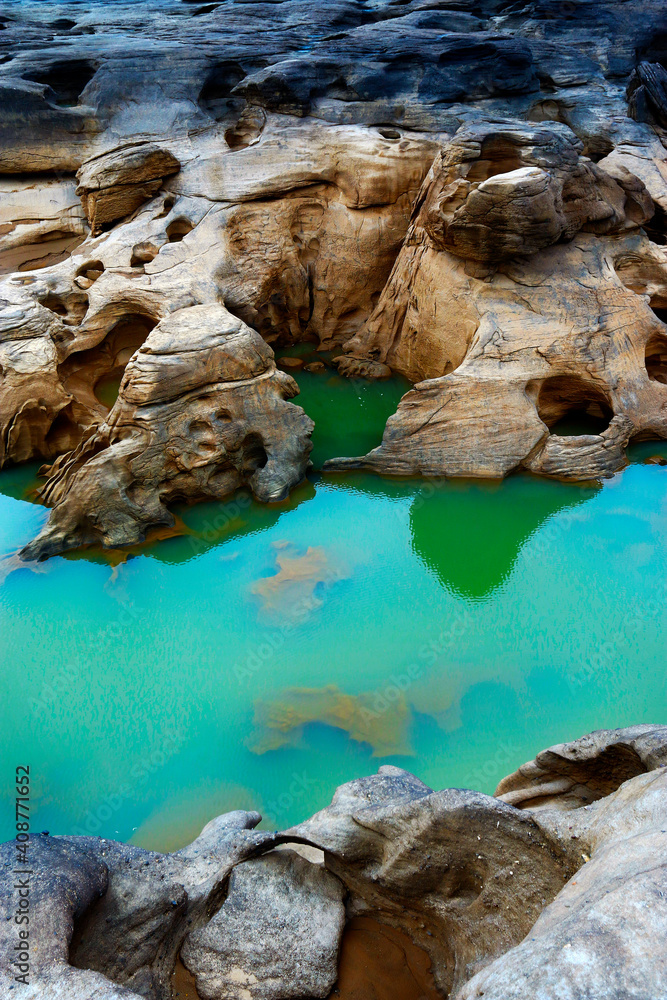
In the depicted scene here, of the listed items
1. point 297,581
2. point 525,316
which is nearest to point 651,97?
point 525,316

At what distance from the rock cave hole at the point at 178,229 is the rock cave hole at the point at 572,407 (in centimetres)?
487

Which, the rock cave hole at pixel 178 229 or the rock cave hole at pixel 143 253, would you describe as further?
the rock cave hole at pixel 178 229

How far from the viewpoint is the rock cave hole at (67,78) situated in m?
10.6

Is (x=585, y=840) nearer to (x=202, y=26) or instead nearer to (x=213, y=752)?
(x=213, y=752)

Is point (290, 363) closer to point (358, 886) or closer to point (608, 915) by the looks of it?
point (358, 886)

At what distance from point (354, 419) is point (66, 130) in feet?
20.6

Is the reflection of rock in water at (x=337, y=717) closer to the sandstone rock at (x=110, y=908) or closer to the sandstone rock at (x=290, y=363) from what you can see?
the sandstone rock at (x=110, y=908)

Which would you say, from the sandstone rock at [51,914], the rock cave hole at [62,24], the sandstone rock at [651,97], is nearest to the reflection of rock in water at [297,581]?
the sandstone rock at [51,914]

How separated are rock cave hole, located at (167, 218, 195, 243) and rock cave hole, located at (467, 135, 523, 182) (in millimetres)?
3527

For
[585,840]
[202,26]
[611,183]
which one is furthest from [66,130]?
[585,840]

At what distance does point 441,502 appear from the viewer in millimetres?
6922

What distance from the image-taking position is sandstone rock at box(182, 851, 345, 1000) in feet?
9.21

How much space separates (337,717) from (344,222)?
6.95 metres

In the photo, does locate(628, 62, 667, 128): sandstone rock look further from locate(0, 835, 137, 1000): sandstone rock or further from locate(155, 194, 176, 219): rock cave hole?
locate(0, 835, 137, 1000): sandstone rock
